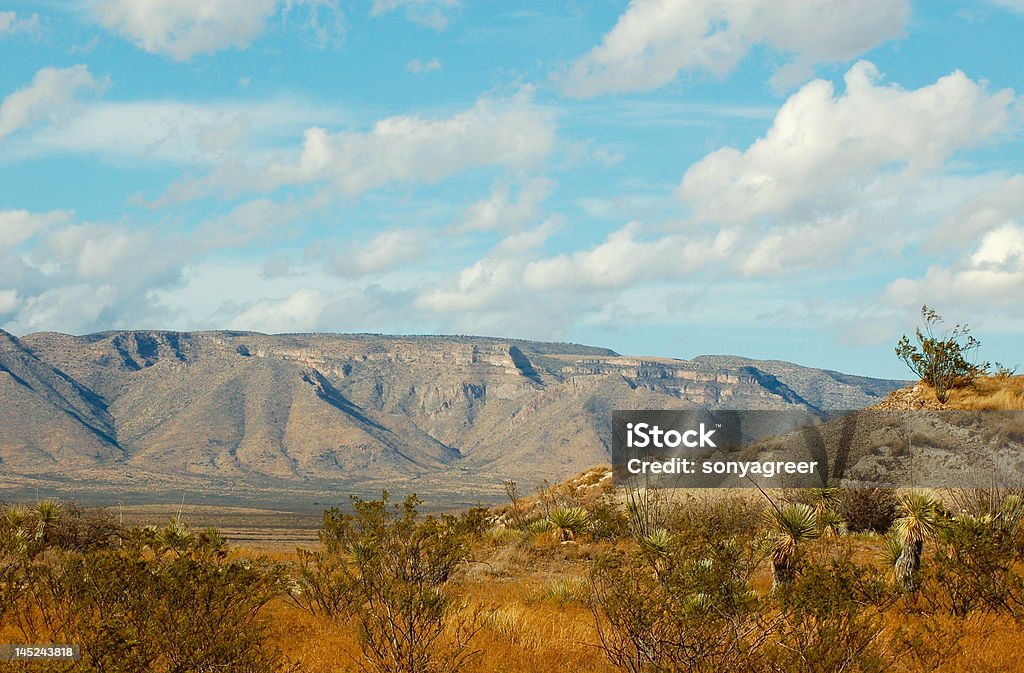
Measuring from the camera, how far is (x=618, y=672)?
11516 mm

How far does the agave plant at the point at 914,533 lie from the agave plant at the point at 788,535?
1.52 metres

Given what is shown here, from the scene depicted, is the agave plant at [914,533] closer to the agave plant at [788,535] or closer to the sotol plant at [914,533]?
the sotol plant at [914,533]

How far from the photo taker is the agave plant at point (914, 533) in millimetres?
15695

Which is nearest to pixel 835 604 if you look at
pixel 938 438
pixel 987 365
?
pixel 938 438

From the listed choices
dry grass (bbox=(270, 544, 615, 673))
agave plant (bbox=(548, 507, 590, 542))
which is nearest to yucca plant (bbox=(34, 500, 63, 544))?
dry grass (bbox=(270, 544, 615, 673))

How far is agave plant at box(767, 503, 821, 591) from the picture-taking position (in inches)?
635

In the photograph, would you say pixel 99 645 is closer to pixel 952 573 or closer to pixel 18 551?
pixel 18 551

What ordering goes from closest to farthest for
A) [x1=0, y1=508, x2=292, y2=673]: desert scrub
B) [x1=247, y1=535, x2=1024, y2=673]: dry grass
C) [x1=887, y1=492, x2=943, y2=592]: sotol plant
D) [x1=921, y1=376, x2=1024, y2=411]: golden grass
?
[x1=0, y1=508, x2=292, y2=673]: desert scrub < [x1=247, y1=535, x2=1024, y2=673]: dry grass < [x1=887, y1=492, x2=943, y2=592]: sotol plant < [x1=921, y1=376, x2=1024, y2=411]: golden grass

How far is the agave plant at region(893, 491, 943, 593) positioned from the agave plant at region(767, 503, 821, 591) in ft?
5.00

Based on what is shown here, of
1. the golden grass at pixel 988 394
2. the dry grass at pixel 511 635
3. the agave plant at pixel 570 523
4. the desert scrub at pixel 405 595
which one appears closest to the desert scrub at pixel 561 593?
the dry grass at pixel 511 635

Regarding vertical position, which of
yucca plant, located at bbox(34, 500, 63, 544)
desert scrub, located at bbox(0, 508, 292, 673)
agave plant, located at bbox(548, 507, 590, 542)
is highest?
desert scrub, located at bbox(0, 508, 292, 673)

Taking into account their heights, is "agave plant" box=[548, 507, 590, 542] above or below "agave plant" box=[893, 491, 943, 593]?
below

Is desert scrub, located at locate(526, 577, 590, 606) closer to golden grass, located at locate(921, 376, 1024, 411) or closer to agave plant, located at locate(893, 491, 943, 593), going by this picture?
agave plant, located at locate(893, 491, 943, 593)

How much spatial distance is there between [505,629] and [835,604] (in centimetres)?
508
